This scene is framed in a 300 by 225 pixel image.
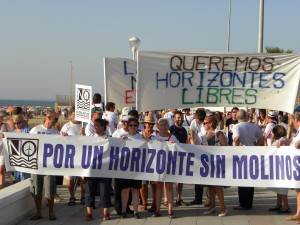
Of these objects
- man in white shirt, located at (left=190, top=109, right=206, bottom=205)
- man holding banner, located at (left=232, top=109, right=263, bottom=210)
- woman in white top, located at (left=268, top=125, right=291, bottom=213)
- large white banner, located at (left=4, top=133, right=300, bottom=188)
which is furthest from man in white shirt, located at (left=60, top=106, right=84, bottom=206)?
woman in white top, located at (left=268, top=125, right=291, bottom=213)

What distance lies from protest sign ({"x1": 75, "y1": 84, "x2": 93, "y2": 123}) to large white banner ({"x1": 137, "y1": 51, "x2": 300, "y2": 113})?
124 centimetres

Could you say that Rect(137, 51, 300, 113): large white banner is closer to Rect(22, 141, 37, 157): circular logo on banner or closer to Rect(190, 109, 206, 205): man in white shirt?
Rect(190, 109, 206, 205): man in white shirt

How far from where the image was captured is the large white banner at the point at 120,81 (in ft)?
→ 32.4

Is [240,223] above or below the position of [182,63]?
below

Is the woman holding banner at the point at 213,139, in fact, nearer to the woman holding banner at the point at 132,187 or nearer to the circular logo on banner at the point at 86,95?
the woman holding banner at the point at 132,187

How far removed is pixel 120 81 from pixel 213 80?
7.62 feet

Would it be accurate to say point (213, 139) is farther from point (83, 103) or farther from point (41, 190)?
point (41, 190)

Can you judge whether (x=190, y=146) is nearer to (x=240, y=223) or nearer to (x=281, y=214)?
(x=240, y=223)

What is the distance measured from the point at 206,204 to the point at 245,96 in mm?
2082

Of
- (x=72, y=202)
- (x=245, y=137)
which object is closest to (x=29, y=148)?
(x=72, y=202)

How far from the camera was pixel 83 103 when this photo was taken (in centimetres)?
923

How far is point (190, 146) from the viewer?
25.9 ft

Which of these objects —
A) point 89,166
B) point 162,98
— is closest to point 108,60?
point 162,98

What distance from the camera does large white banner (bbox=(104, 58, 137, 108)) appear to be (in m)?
9.89
